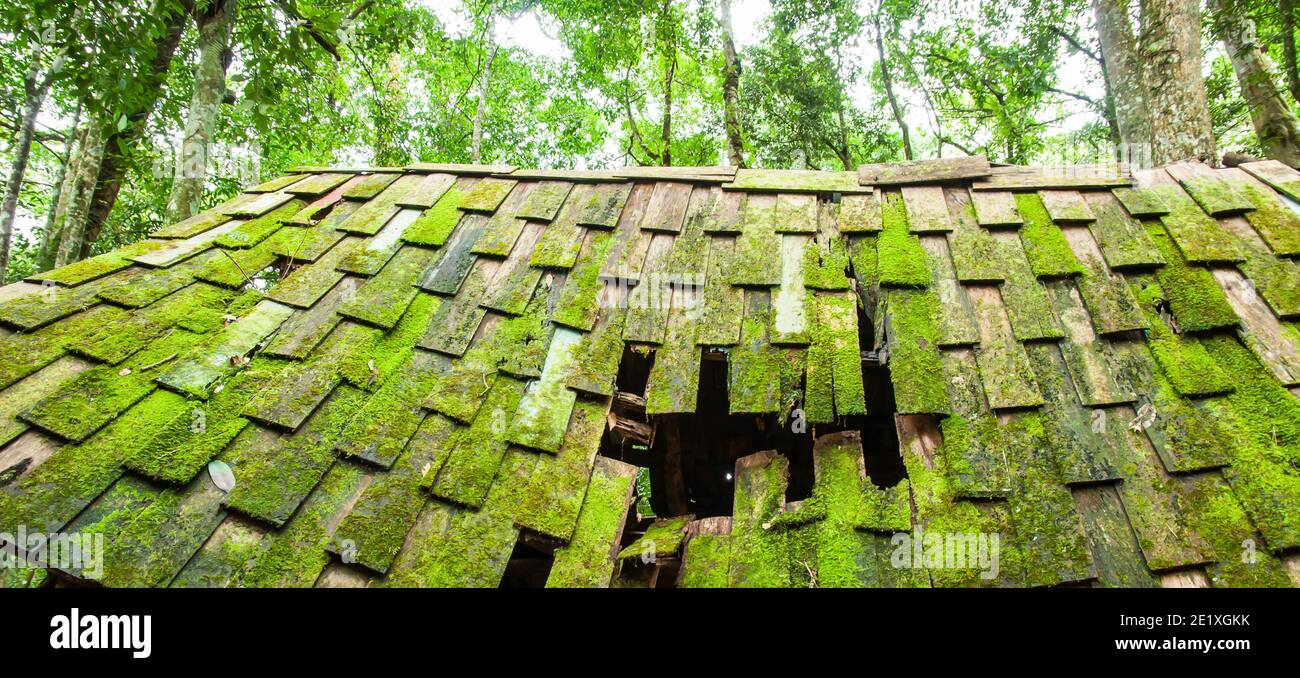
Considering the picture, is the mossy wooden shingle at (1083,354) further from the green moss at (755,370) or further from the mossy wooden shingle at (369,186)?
the mossy wooden shingle at (369,186)

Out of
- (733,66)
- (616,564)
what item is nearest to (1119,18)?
(733,66)

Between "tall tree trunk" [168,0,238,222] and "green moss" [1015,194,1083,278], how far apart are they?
6441 mm

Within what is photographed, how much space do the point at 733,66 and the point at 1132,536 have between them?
9542 millimetres

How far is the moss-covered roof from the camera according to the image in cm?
187

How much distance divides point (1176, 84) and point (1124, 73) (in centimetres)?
105

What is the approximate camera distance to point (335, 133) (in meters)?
13.6

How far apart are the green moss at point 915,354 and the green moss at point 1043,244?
565 millimetres

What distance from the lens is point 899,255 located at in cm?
280

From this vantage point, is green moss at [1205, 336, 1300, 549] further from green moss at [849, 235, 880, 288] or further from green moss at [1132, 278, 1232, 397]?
green moss at [849, 235, 880, 288]

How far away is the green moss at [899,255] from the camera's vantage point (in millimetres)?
2676

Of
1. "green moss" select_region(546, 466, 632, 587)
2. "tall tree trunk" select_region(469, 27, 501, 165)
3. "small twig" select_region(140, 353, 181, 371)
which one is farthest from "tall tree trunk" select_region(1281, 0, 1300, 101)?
"tall tree trunk" select_region(469, 27, 501, 165)

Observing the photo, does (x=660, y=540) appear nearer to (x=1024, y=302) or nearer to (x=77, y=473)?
(x=1024, y=302)

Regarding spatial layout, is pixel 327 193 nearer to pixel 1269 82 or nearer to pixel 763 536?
pixel 763 536
